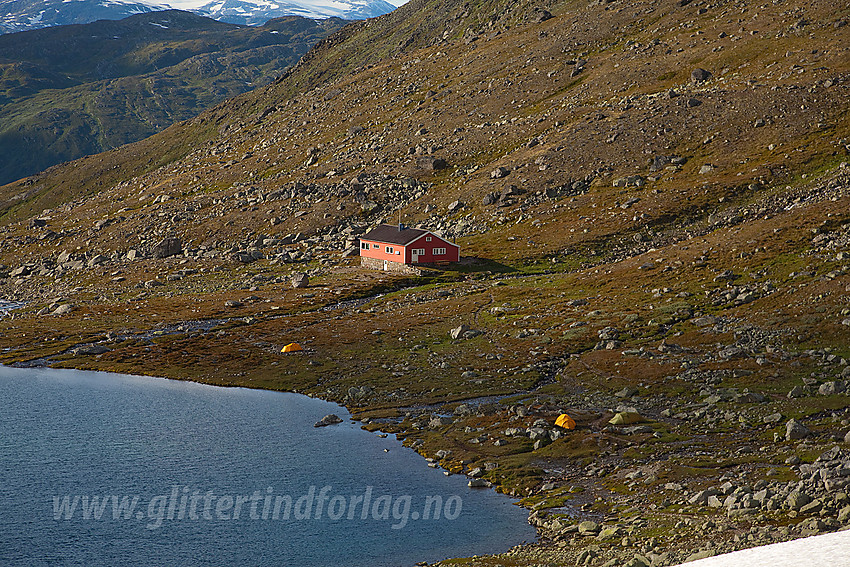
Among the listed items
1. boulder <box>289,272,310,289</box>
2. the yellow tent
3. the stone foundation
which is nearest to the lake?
the yellow tent

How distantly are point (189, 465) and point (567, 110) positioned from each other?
13938cm

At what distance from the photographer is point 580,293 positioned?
355ft

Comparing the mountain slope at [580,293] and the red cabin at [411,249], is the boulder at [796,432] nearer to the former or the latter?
the mountain slope at [580,293]

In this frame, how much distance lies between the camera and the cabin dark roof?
13088cm

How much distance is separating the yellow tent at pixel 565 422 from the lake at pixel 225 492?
11585 mm

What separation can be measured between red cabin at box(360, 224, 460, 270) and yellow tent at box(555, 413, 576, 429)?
218 ft

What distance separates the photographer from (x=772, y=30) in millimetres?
180500

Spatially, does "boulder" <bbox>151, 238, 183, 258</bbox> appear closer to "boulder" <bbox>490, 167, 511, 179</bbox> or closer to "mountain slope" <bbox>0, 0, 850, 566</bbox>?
"mountain slope" <bbox>0, 0, 850, 566</bbox>

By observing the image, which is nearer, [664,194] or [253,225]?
[664,194]

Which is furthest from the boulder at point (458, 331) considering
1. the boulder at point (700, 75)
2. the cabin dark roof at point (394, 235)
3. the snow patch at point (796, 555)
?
the boulder at point (700, 75)

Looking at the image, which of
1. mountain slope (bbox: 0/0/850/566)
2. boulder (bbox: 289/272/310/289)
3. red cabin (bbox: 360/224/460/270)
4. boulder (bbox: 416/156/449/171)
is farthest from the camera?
boulder (bbox: 416/156/449/171)

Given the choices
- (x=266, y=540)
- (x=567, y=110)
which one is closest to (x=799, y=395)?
(x=266, y=540)

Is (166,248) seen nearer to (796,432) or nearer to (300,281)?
(300,281)

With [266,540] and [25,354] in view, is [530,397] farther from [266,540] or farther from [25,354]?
[25,354]
